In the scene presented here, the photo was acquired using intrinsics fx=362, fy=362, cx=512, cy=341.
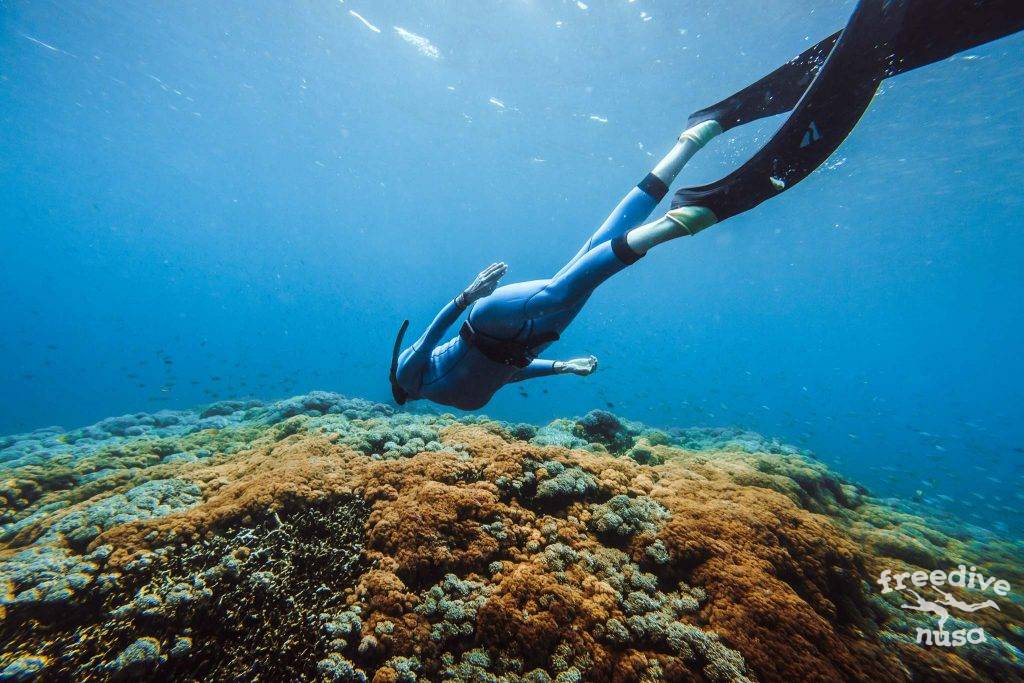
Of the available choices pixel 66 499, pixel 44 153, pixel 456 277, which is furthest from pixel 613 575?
pixel 456 277

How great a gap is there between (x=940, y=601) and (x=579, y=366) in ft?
15.4

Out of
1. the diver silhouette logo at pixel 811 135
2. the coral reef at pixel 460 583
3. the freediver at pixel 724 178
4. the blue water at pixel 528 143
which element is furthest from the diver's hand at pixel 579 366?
the blue water at pixel 528 143

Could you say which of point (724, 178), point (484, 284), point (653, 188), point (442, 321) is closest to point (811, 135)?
point (724, 178)

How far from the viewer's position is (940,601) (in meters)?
4.02

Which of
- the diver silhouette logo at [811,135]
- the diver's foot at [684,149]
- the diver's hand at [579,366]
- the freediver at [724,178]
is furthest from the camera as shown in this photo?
the diver's hand at [579,366]

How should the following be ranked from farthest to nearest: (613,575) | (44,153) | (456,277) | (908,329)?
(456,277) → (908,329) → (44,153) → (613,575)

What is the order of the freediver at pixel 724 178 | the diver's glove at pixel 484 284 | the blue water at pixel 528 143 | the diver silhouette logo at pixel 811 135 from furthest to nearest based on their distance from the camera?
the blue water at pixel 528 143 → the diver's glove at pixel 484 284 → the diver silhouette logo at pixel 811 135 → the freediver at pixel 724 178

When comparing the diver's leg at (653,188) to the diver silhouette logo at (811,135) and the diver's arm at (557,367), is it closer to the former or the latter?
the diver silhouette logo at (811,135)

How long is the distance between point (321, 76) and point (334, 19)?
17.0 feet

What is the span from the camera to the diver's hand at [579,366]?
15.4ft

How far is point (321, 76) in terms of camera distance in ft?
71.1

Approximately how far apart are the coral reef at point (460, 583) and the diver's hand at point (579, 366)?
107 cm

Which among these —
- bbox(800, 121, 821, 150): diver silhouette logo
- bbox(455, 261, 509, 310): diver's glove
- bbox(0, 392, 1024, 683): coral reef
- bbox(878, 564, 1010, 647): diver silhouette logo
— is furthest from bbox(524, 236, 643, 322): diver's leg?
bbox(878, 564, 1010, 647): diver silhouette logo

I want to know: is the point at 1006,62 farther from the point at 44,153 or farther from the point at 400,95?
the point at 44,153
